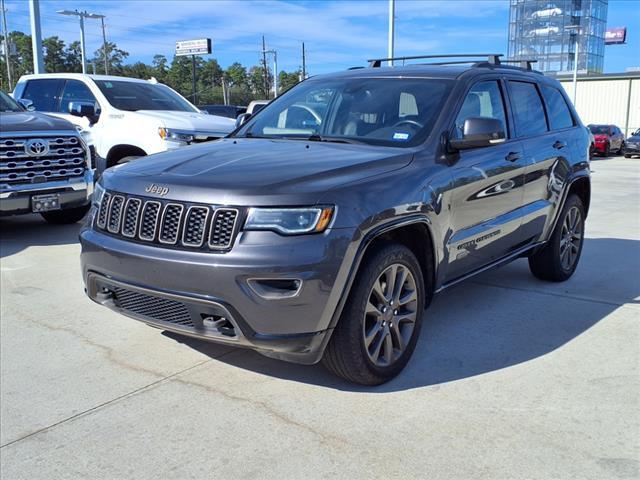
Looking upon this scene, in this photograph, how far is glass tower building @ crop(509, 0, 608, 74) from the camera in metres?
68.1

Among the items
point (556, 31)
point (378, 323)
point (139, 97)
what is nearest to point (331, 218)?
point (378, 323)

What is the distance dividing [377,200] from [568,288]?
3123mm

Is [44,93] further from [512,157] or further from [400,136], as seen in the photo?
[512,157]

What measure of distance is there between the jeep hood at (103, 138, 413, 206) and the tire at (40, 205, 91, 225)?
16.8 feet

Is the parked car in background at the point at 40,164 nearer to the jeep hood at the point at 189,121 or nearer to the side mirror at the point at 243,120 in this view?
the jeep hood at the point at 189,121

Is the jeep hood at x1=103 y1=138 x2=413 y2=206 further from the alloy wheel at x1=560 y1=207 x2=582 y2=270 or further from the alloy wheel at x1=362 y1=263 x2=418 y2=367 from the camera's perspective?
the alloy wheel at x1=560 y1=207 x2=582 y2=270

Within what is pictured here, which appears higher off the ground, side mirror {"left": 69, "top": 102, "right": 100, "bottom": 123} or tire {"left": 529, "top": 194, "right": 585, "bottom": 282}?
side mirror {"left": 69, "top": 102, "right": 100, "bottom": 123}

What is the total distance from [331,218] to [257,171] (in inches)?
21.0

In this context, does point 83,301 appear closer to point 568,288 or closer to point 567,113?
point 568,288

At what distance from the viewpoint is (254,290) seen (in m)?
3.12

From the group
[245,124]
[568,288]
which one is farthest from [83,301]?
[568,288]

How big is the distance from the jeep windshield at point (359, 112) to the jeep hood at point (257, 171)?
24 centimetres

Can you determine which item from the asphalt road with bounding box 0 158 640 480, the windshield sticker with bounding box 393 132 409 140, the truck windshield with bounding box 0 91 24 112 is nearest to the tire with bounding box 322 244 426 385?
the asphalt road with bounding box 0 158 640 480

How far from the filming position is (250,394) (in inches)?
142
